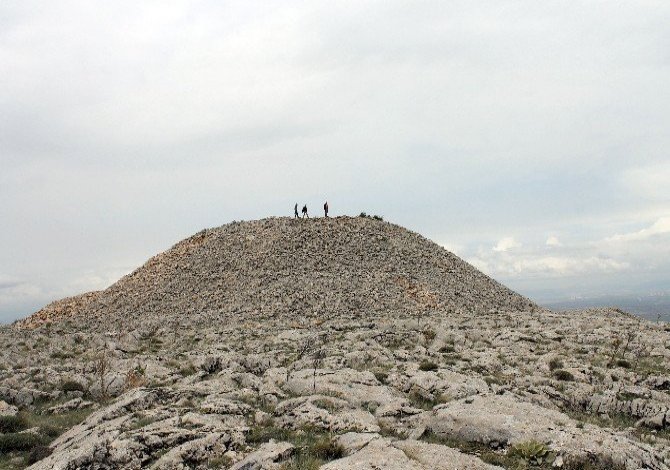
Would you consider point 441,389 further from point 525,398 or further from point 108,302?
point 108,302

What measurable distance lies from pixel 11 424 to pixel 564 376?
80.1ft

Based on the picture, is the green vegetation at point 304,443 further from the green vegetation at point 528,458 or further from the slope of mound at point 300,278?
the slope of mound at point 300,278

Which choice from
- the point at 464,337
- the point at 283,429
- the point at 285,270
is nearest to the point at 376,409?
the point at 283,429

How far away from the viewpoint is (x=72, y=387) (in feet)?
80.3

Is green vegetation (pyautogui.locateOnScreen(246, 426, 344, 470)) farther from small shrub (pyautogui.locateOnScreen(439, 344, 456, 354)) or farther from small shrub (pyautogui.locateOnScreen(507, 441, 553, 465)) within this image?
small shrub (pyautogui.locateOnScreen(439, 344, 456, 354))

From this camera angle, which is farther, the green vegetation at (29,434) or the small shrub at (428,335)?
the small shrub at (428,335)

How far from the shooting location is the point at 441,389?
65.6 ft

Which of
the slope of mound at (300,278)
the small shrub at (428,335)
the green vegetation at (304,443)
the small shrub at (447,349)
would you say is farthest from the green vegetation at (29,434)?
the slope of mound at (300,278)

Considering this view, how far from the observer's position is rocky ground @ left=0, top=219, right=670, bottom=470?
13.1 m

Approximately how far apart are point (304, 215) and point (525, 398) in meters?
53.4

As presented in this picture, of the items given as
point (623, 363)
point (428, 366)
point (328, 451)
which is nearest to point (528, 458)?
point (328, 451)

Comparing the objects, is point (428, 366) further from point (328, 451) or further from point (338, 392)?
point (328, 451)

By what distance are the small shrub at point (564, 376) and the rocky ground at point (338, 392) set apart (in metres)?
0.23

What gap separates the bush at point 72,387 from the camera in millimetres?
24406
